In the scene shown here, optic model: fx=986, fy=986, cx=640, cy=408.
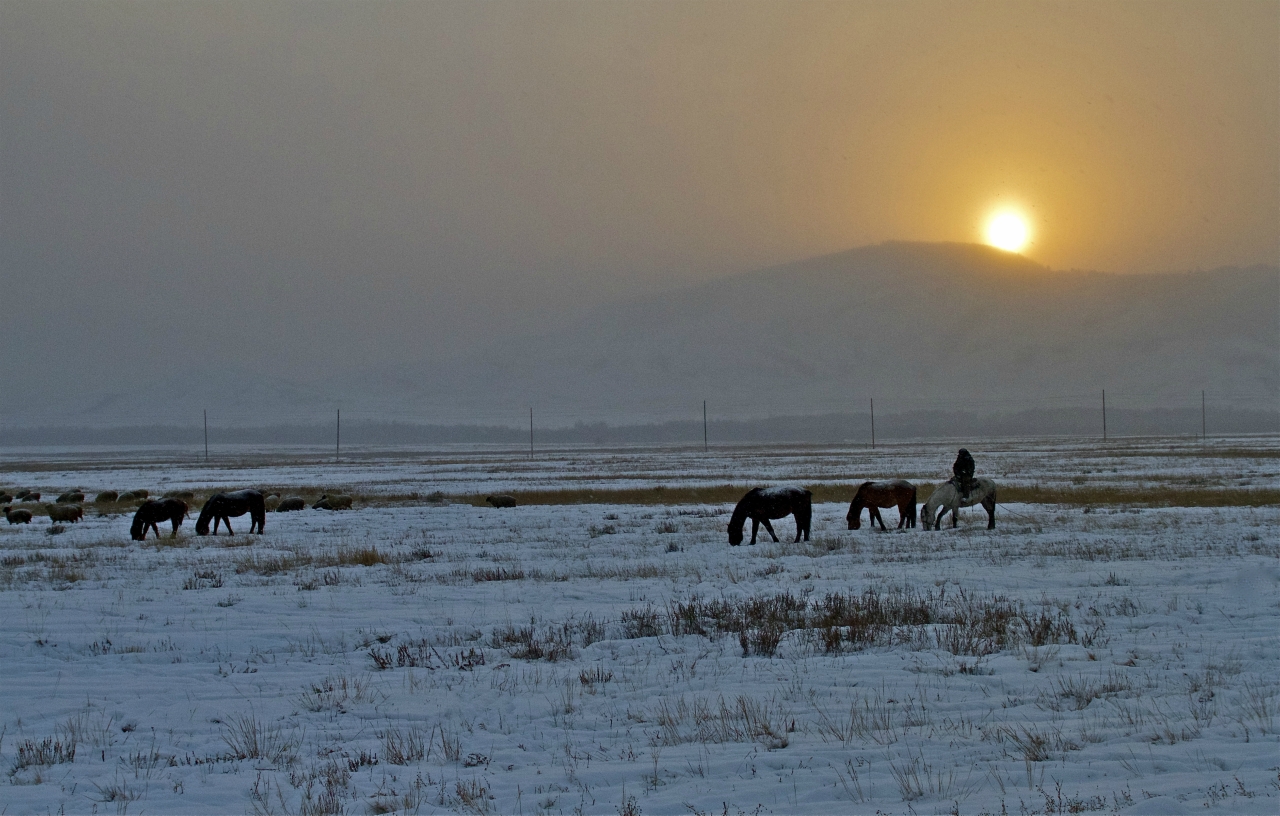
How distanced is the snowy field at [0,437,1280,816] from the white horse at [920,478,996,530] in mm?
2754

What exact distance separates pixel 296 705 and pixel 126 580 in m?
9.52

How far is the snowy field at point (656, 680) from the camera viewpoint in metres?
6.86

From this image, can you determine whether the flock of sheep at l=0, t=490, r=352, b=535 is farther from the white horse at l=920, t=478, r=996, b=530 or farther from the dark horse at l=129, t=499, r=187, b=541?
the white horse at l=920, t=478, r=996, b=530

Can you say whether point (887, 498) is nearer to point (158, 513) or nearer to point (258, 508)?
point (258, 508)

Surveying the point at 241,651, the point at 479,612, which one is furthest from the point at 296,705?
the point at 479,612

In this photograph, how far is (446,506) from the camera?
35.3m

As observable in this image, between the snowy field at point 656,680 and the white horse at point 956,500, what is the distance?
275 cm

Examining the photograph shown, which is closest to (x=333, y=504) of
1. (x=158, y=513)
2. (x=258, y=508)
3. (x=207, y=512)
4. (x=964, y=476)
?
(x=207, y=512)

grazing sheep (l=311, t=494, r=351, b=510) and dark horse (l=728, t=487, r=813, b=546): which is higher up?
dark horse (l=728, t=487, r=813, b=546)

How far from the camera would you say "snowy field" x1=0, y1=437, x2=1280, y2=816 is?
6.86 meters

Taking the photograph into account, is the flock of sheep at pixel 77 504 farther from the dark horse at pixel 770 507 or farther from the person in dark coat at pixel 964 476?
the person in dark coat at pixel 964 476

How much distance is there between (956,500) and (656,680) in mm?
14812

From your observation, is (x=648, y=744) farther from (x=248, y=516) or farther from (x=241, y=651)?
(x=248, y=516)

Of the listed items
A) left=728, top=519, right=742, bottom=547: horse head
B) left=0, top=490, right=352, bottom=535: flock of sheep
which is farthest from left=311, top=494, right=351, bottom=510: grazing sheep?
left=728, top=519, right=742, bottom=547: horse head
